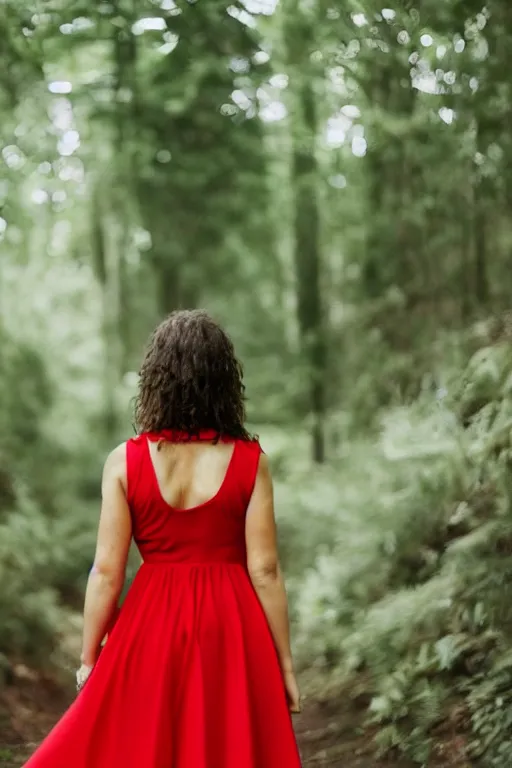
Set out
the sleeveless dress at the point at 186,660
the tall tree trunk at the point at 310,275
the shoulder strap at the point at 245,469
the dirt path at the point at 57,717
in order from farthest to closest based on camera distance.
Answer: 1. the tall tree trunk at the point at 310,275
2. the dirt path at the point at 57,717
3. the shoulder strap at the point at 245,469
4. the sleeveless dress at the point at 186,660

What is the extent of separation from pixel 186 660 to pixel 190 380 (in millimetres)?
854

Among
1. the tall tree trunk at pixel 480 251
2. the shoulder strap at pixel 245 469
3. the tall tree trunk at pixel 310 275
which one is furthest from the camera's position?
the tall tree trunk at pixel 310 275

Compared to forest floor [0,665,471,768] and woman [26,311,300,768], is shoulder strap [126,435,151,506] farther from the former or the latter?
forest floor [0,665,471,768]

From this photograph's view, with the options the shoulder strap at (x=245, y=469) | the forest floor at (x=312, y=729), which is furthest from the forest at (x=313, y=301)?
the shoulder strap at (x=245, y=469)

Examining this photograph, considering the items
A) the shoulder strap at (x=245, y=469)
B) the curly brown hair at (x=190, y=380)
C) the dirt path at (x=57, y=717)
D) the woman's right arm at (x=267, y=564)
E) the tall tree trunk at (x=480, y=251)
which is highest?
the tall tree trunk at (x=480, y=251)

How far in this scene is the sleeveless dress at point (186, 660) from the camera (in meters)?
2.78

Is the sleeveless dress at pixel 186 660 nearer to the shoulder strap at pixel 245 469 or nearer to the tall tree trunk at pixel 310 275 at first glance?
the shoulder strap at pixel 245 469

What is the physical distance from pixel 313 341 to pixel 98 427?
3136mm

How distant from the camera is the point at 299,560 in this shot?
9.45 meters

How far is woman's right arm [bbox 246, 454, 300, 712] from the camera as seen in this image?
9.60ft

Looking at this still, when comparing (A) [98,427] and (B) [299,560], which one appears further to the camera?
(A) [98,427]

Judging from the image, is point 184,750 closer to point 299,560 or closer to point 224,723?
point 224,723

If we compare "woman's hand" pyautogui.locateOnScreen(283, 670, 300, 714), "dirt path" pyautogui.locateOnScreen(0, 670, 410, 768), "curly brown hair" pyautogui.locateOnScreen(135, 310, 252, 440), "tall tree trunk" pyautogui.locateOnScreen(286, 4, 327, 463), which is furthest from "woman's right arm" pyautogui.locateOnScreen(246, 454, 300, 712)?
"tall tree trunk" pyautogui.locateOnScreen(286, 4, 327, 463)

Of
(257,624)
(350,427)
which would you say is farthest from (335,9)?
(350,427)
